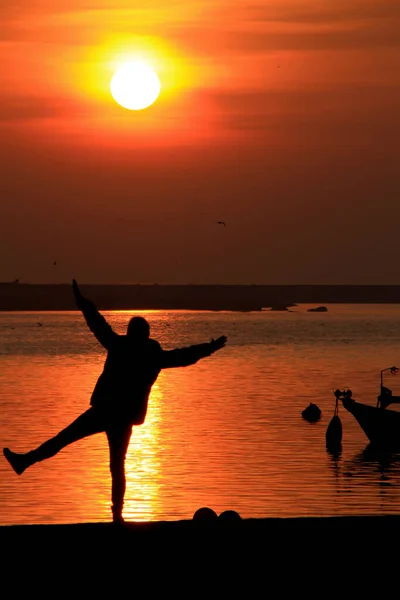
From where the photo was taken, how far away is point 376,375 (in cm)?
9512

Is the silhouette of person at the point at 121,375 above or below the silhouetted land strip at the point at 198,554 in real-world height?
above

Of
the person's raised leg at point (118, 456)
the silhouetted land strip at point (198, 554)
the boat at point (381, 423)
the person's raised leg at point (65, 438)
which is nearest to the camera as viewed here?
the silhouetted land strip at point (198, 554)

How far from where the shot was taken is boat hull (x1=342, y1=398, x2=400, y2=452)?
4666 centimetres

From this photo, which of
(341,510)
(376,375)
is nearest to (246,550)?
(341,510)

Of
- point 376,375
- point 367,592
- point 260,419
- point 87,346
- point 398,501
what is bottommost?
point 367,592

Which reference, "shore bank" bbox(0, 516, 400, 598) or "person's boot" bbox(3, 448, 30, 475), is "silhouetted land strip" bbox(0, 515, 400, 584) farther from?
"person's boot" bbox(3, 448, 30, 475)

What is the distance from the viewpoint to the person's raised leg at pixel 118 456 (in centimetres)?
1312

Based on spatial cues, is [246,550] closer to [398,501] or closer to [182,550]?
[182,550]

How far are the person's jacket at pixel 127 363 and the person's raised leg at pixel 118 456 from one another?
220mm

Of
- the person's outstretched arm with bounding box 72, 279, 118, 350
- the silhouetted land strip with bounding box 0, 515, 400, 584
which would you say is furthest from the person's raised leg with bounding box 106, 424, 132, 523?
the silhouetted land strip with bounding box 0, 515, 400, 584

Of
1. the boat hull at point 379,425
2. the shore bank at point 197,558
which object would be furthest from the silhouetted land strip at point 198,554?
the boat hull at point 379,425

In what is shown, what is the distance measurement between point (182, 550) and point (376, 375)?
84.8 meters

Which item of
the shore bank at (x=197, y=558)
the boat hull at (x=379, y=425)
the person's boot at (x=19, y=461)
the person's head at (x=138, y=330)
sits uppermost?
the boat hull at (x=379, y=425)

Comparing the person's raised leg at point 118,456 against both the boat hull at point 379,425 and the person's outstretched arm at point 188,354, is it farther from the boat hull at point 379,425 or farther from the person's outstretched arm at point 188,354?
the boat hull at point 379,425
